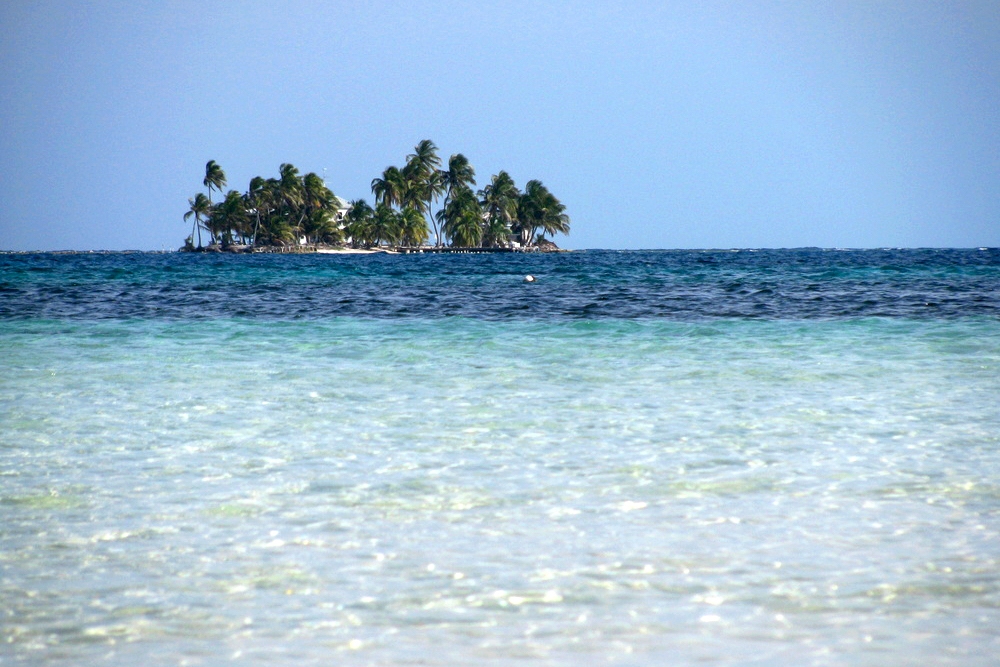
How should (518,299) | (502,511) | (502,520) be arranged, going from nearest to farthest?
(502,520) < (502,511) < (518,299)

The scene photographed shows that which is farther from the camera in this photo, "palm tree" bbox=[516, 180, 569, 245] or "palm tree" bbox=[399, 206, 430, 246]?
"palm tree" bbox=[516, 180, 569, 245]

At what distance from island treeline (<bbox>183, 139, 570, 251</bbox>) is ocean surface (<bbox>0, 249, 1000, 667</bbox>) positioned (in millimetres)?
105102

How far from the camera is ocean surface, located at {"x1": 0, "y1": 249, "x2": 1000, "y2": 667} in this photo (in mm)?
3508

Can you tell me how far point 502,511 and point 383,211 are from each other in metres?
114

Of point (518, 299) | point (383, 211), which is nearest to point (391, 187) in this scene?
point (383, 211)

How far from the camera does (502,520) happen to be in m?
4.87

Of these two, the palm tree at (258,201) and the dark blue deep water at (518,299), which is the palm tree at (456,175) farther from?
the dark blue deep water at (518,299)

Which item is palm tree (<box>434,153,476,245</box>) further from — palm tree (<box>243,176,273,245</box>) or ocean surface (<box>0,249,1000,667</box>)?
ocean surface (<box>0,249,1000,667</box>)

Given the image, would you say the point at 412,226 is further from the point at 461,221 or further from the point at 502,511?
the point at 502,511

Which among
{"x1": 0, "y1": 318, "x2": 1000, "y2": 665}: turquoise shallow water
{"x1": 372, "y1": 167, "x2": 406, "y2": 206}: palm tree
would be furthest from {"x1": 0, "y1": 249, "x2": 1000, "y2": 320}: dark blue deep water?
{"x1": 372, "y1": 167, "x2": 406, "y2": 206}: palm tree

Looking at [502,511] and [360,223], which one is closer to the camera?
[502,511]

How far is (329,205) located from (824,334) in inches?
4447

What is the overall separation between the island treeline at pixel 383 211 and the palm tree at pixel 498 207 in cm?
14

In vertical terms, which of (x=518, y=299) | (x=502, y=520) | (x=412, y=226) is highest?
(x=412, y=226)
